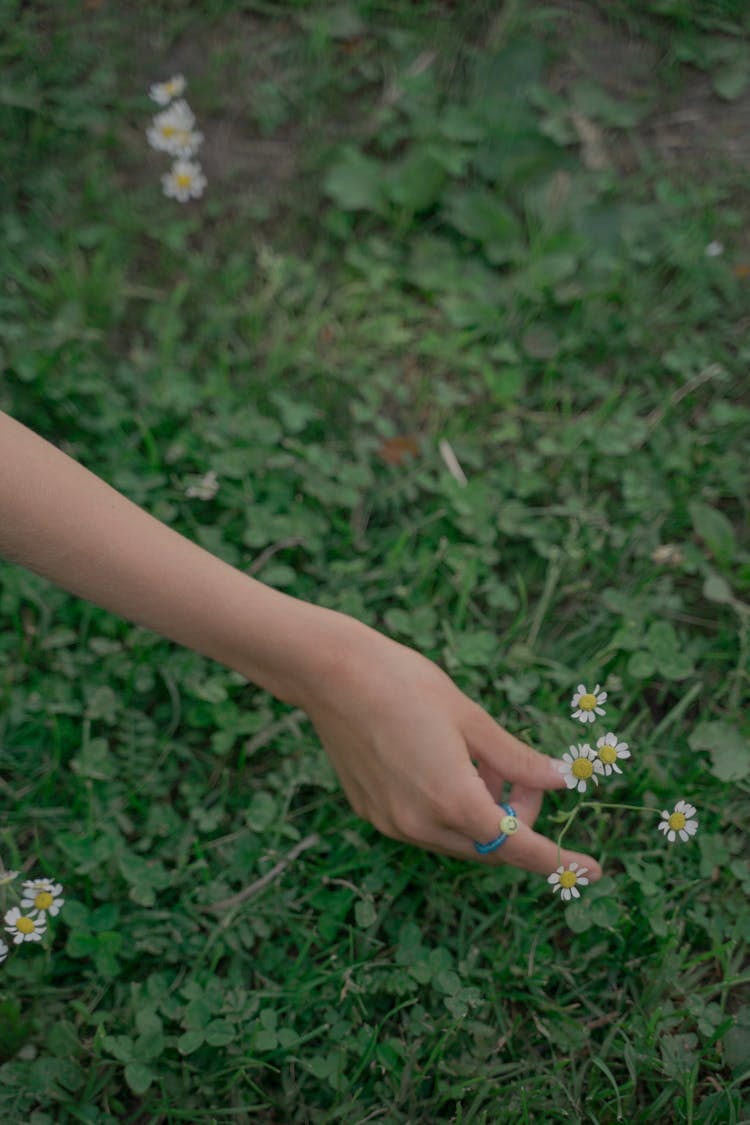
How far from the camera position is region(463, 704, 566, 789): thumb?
4.61 ft

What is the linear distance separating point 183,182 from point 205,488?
2.50ft

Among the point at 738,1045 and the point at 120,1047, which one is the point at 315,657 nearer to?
the point at 120,1047

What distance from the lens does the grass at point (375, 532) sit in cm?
142

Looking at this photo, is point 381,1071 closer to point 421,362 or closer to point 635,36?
point 421,362

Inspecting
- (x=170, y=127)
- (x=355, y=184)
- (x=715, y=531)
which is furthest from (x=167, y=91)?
(x=715, y=531)

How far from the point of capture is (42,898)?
4.62ft

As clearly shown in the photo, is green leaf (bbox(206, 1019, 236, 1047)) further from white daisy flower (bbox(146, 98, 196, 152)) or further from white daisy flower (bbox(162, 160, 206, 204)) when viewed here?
white daisy flower (bbox(146, 98, 196, 152))

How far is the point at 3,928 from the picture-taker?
4.76ft

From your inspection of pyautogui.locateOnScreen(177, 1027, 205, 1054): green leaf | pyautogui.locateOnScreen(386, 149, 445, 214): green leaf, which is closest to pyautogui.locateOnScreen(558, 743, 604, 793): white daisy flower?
pyautogui.locateOnScreen(177, 1027, 205, 1054): green leaf

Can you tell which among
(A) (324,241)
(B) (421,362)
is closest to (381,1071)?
(B) (421,362)

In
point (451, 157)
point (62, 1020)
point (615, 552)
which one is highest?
point (451, 157)

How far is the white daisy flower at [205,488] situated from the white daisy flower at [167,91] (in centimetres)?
96

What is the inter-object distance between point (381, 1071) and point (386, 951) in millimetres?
164

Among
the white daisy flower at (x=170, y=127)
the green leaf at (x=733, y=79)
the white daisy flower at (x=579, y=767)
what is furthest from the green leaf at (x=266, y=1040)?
the green leaf at (x=733, y=79)
